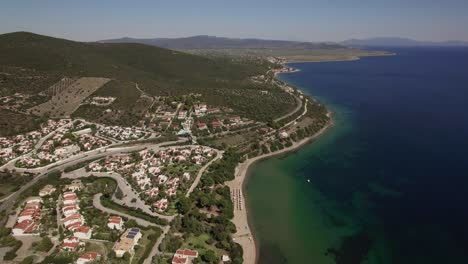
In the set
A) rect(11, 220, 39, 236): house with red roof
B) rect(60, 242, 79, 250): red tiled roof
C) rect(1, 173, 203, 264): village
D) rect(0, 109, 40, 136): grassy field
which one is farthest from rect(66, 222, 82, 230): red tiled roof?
rect(0, 109, 40, 136): grassy field

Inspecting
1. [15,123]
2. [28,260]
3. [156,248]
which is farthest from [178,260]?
[15,123]

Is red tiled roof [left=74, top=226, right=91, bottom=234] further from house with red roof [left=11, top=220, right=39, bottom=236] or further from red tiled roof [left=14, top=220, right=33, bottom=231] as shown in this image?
red tiled roof [left=14, top=220, right=33, bottom=231]

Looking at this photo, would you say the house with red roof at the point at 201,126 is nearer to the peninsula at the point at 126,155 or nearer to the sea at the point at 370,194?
the peninsula at the point at 126,155

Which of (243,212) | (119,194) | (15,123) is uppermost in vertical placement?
(15,123)

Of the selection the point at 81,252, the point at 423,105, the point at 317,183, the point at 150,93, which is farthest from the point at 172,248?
the point at 423,105

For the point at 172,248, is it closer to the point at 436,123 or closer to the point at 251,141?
the point at 251,141

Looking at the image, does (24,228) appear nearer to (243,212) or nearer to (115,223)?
(115,223)

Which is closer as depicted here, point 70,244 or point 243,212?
point 70,244
